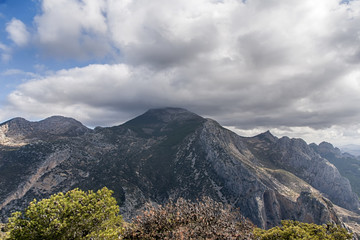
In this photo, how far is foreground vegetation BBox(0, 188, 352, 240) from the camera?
83.5 ft

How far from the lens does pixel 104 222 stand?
103ft

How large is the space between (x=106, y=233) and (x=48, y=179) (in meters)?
213

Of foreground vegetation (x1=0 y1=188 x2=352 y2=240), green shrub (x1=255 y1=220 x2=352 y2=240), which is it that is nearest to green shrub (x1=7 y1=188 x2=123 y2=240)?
foreground vegetation (x1=0 y1=188 x2=352 y2=240)

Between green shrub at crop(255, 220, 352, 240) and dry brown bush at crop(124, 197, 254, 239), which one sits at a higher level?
dry brown bush at crop(124, 197, 254, 239)

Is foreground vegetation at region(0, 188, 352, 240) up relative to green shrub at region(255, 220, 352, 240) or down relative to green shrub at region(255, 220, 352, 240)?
up

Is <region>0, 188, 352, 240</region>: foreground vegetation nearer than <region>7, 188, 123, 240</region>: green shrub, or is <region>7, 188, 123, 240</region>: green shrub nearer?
<region>0, 188, 352, 240</region>: foreground vegetation

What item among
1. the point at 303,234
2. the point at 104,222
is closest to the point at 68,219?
the point at 104,222

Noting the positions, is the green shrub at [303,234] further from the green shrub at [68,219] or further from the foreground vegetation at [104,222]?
the green shrub at [68,219]

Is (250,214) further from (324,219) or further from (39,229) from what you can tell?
(39,229)

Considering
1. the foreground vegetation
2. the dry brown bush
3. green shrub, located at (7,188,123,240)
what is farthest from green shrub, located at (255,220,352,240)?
green shrub, located at (7,188,123,240)

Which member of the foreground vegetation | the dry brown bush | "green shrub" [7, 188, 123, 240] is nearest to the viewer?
the dry brown bush

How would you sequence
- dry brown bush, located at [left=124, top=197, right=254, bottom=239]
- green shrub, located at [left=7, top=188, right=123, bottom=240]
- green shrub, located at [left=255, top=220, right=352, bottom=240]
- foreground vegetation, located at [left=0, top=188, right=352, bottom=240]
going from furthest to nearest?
green shrub, located at [left=255, top=220, right=352, bottom=240], green shrub, located at [left=7, top=188, right=123, bottom=240], foreground vegetation, located at [left=0, top=188, right=352, bottom=240], dry brown bush, located at [left=124, top=197, right=254, bottom=239]

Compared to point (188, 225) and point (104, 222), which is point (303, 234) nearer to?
point (188, 225)

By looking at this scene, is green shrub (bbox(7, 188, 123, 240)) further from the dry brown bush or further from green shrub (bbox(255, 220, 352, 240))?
green shrub (bbox(255, 220, 352, 240))
